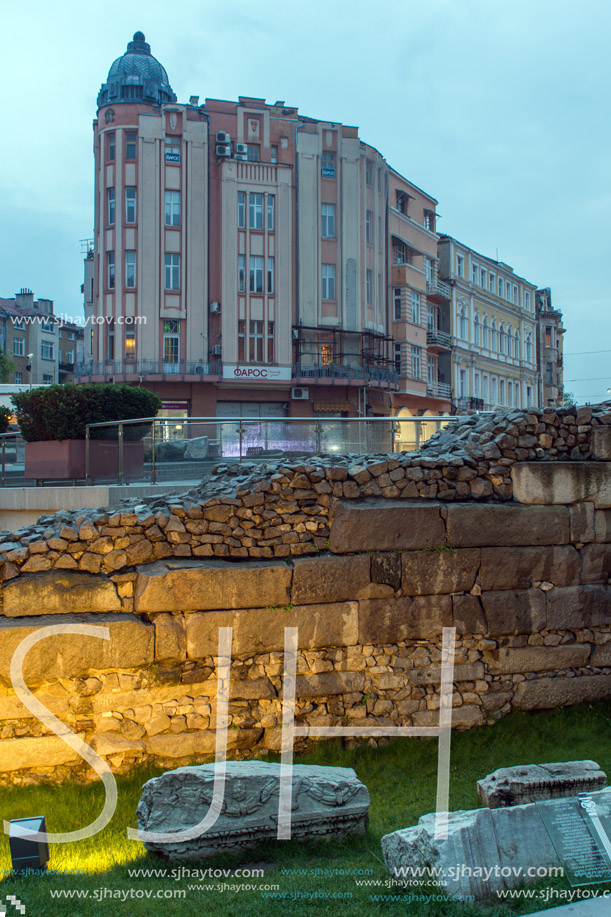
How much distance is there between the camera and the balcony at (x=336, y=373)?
111ft

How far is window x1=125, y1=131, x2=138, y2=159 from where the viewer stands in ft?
106

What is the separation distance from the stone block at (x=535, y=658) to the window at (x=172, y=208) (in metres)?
29.2

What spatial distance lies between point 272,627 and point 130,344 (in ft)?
90.9

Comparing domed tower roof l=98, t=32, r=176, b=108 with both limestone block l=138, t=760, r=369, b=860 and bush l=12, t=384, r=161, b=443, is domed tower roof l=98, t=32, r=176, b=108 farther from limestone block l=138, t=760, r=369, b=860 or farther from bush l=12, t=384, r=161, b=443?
limestone block l=138, t=760, r=369, b=860

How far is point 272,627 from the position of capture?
260 inches

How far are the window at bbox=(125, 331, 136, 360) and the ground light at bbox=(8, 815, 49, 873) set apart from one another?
2933cm

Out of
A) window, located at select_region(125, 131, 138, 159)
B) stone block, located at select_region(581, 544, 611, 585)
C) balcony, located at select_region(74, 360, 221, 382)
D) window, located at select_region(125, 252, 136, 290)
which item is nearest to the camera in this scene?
A: stone block, located at select_region(581, 544, 611, 585)

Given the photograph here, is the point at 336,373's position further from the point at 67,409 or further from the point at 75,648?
the point at 75,648

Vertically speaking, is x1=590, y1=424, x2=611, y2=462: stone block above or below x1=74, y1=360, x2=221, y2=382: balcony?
below

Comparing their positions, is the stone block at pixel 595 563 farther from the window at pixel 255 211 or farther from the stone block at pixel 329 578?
the window at pixel 255 211

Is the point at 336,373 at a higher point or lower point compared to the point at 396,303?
lower

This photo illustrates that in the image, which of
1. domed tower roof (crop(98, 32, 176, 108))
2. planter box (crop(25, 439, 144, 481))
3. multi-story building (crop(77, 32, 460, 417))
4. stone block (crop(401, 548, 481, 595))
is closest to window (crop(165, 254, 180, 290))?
multi-story building (crop(77, 32, 460, 417))

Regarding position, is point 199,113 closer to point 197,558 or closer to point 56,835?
point 197,558

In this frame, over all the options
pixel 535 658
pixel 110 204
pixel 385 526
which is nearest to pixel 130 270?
pixel 110 204
